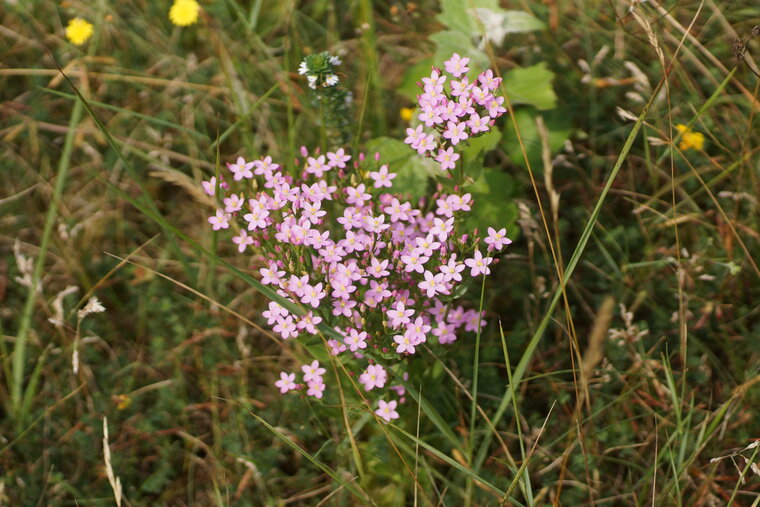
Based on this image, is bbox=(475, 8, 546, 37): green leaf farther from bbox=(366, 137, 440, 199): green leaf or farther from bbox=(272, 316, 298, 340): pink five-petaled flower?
bbox=(272, 316, 298, 340): pink five-petaled flower

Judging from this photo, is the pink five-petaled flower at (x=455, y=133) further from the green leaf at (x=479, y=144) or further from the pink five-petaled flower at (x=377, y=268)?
the pink five-petaled flower at (x=377, y=268)

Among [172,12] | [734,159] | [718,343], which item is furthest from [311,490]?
[172,12]

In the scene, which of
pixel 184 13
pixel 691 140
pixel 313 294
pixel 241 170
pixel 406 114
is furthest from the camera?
pixel 184 13

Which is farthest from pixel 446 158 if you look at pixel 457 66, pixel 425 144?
pixel 457 66

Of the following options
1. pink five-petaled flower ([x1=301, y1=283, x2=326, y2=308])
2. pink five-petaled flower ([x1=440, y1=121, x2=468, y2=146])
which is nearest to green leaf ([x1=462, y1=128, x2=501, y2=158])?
pink five-petaled flower ([x1=440, y1=121, x2=468, y2=146])

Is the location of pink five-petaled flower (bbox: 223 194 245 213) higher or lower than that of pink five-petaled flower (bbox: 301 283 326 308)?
higher

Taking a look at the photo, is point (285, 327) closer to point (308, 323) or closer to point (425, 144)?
point (308, 323)

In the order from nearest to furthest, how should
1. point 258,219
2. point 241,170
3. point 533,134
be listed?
point 258,219 < point 241,170 < point 533,134
